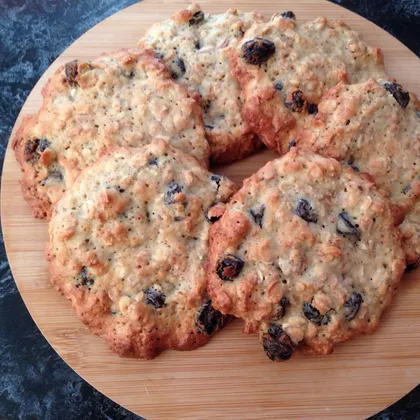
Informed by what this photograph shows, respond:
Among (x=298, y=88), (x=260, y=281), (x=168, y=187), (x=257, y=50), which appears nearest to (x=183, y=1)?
(x=257, y=50)

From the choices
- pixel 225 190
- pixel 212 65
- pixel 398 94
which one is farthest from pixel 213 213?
pixel 398 94

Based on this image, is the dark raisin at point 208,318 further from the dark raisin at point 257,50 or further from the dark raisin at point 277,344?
the dark raisin at point 257,50

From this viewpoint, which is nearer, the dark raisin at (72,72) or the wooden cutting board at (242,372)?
the wooden cutting board at (242,372)

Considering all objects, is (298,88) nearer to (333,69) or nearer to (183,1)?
(333,69)

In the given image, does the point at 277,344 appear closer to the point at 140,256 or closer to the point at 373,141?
the point at 140,256

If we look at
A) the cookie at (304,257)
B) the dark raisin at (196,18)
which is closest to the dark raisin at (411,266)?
the cookie at (304,257)

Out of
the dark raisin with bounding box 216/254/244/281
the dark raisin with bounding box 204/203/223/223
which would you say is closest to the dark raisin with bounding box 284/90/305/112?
the dark raisin with bounding box 204/203/223/223

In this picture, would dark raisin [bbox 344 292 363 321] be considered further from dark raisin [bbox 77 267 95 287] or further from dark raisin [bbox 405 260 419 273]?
dark raisin [bbox 77 267 95 287]
